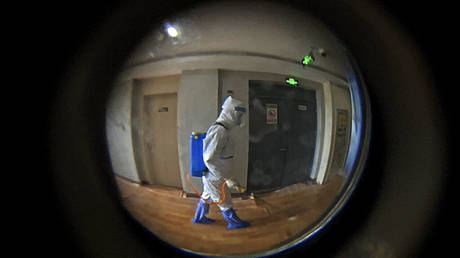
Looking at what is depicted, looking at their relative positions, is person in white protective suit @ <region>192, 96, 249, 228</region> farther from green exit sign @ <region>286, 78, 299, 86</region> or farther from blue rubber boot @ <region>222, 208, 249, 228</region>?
green exit sign @ <region>286, 78, 299, 86</region>

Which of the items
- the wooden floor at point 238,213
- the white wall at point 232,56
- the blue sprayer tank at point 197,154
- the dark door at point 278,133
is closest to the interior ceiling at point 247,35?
the white wall at point 232,56

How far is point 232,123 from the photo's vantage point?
41 centimetres

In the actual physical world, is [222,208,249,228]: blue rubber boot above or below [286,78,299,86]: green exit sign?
below

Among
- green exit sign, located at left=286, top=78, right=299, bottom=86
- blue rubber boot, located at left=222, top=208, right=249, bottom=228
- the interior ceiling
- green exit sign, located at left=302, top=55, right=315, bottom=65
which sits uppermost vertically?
the interior ceiling

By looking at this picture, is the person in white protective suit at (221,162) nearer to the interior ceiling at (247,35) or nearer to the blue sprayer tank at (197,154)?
the blue sprayer tank at (197,154)

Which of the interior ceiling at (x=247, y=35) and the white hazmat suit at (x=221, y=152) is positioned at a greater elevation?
the interior ceiling at (x=247, y=35)

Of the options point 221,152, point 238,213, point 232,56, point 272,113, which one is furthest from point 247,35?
point 238,213

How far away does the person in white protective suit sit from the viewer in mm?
411

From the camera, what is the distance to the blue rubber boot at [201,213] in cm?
43

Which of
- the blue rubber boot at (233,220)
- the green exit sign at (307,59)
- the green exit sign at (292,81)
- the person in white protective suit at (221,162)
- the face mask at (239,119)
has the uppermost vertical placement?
the green exit sign at (307,59)

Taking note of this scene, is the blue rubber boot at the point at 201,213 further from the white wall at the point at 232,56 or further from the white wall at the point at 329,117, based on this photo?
the white wall at the point at 329,117

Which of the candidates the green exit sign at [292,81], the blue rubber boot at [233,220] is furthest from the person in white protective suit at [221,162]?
the green exit sign at [292,81]

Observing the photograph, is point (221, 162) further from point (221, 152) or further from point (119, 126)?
point (119, 126)

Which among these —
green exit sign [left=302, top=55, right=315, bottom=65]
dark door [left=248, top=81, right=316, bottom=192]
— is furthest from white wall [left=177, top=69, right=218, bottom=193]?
green exit sign [left=302, top=55, right=315, bottom=65]
